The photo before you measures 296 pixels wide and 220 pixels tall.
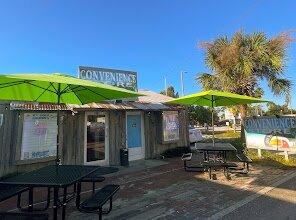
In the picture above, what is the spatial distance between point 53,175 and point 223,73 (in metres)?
11.3

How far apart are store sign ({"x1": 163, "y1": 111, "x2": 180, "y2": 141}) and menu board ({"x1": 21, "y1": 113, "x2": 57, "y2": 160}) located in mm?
5550

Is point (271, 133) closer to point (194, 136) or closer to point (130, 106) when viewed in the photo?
point (130, 106)

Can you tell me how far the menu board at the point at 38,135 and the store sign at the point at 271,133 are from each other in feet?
25.6

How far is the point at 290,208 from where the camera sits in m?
5.87

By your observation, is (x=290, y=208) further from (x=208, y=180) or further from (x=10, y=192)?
(x=10, y=192)

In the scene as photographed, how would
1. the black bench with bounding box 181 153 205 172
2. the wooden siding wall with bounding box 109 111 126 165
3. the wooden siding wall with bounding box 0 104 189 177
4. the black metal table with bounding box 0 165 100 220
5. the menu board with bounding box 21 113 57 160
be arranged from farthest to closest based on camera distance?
the wooden siding wall with bounding box 109 111 126 165 → the black bench with bounding box 181 153 205 172 → the menu board with bounding box 21 113 57 160 → the wooden siding wall with bounding box 0 104 189 177 → the black metal table with bounding box 0 165 100 220

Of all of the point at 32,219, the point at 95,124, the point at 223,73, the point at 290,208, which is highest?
the point at 223,73

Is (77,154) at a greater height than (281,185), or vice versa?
(77,154)

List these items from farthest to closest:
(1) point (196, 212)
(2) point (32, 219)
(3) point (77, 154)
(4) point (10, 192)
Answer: (3) point (77, 154), (1) point (196, 212), (4) point (10, 192), (2) point (32, 219)

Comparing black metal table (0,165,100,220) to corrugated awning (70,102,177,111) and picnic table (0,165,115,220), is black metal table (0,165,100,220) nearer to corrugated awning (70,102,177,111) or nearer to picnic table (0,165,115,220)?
picnic table (0,165,115,220)

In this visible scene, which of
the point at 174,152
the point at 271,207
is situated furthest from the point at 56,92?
the point at 174,152

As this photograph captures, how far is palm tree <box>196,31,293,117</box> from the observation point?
45.3 feet

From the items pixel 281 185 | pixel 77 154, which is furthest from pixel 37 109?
pixel 281 185

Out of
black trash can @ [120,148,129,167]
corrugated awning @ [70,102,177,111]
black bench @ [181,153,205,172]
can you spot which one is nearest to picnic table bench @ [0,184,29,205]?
corrugated awning @ [70,102,177,111]
